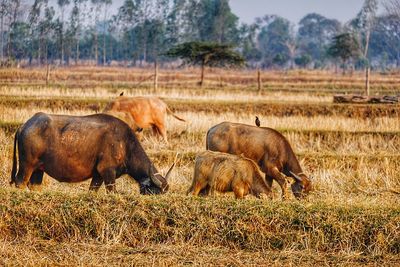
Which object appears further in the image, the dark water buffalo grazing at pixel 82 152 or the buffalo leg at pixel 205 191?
the buffalo leg at pixel 205 191

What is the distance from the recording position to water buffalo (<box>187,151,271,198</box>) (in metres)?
7.26

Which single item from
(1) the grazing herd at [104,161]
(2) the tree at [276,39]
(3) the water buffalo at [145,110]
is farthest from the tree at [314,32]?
(1) the grazing herd at [104,161]

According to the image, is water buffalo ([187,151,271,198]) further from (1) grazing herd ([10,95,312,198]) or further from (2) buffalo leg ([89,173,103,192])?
(2) buffalo leg ([89,173,103,192])

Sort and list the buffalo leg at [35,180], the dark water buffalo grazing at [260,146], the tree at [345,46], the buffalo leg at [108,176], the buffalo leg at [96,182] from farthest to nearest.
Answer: the tree at [345,46] → the dark water buffalo grazing at [260,146] → the buffalo leg at [35,180] → the buffalo leg at [96,182] → the buffalo leg at [108,176]

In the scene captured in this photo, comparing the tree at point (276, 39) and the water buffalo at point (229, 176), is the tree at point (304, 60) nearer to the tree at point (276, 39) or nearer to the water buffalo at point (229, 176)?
the tree at point (276, 39)

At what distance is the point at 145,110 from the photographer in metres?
14.1

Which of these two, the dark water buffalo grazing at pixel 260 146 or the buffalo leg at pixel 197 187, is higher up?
the dark water buffalo grazing at pixel 260 146

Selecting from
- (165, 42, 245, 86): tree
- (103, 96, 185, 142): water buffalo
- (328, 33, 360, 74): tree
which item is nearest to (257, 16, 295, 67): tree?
(328, 33, 360, 74): tree

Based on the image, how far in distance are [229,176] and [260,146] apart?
5.48 ft

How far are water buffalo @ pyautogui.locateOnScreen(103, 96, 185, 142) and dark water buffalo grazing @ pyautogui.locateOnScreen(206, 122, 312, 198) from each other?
15.9 ft

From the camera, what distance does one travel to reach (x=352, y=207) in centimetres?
620

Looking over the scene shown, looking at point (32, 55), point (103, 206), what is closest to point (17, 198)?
point (103, 206)

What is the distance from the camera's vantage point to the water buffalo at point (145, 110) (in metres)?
13.8

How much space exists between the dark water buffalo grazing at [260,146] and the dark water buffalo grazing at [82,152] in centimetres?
158
